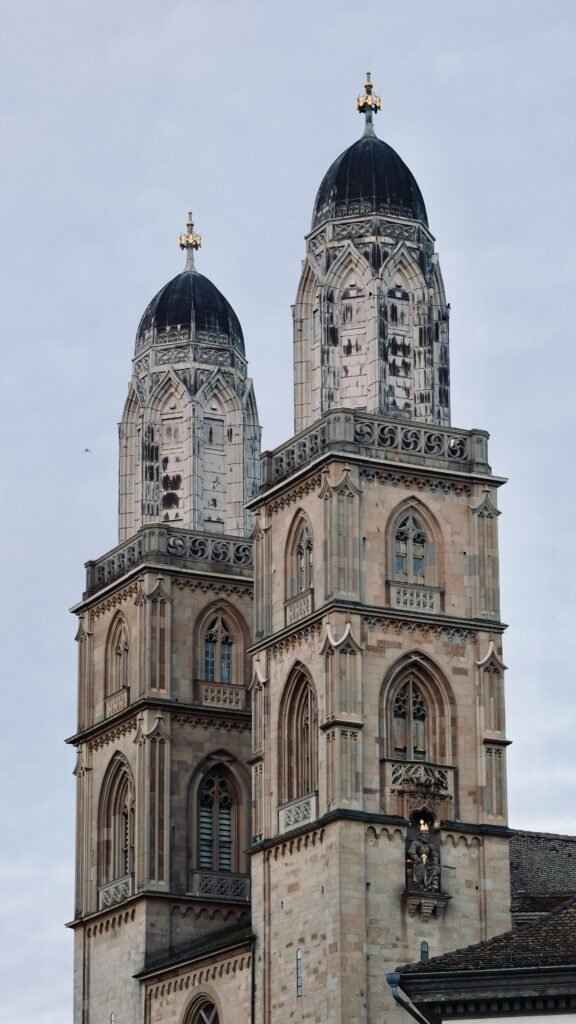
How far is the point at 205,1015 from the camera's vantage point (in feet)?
250

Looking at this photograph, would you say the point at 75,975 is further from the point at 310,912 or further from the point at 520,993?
the point at 520,993

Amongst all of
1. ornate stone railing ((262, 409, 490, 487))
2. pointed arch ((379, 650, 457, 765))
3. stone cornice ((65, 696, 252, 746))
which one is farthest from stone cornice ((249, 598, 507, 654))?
stone cornice ((65, 696, 252, 746))

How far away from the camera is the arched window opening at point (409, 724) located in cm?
7225

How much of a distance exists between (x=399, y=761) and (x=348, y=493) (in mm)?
7036

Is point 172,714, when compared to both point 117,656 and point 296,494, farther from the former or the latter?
point 296,494

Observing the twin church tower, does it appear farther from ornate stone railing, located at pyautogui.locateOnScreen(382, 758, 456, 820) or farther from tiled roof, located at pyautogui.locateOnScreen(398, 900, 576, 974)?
tiled roof, located at pyautogui.locateOnScreen(398, 900, 576, 974)

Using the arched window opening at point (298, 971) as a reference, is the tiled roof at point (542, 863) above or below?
above

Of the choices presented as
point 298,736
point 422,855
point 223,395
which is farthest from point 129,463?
point 422,855

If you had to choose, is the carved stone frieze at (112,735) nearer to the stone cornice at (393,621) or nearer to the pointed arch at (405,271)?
the stone cornice at (393,621)

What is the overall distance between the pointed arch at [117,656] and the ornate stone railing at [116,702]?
6.0 inches

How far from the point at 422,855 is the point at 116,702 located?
1592 cm

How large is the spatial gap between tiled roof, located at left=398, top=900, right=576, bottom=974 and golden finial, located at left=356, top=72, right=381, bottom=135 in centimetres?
3151

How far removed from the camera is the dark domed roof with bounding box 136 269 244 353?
88438 mm

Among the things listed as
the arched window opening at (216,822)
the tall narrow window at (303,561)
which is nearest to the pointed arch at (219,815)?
the arched window opening at (216,822)
